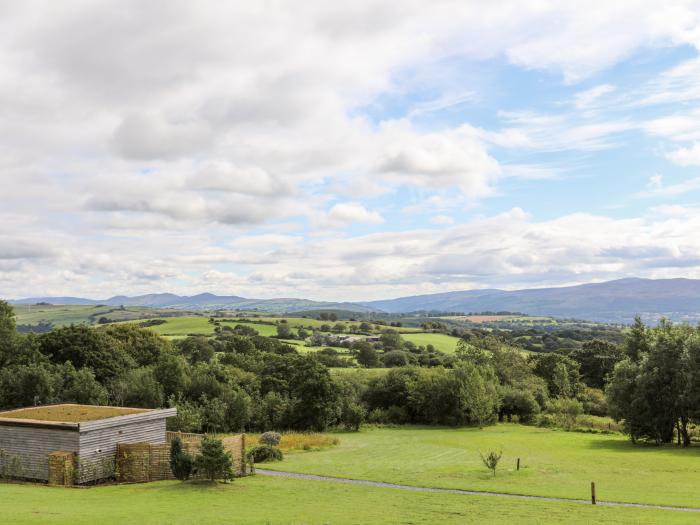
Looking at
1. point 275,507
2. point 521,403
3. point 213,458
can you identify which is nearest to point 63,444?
point 213,458

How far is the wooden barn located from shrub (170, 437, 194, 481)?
4.09 m

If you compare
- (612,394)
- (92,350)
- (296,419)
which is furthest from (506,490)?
(92,350)

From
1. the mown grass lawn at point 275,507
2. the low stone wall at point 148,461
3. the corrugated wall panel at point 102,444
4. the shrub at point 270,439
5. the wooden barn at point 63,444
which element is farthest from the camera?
the shrub at point 270,439

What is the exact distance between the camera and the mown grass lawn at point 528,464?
25.9 metres

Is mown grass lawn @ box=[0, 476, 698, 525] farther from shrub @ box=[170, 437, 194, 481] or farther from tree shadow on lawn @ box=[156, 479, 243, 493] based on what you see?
shrub @ box=[170, 437, 194, 481]

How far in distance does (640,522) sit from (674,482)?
420 inches

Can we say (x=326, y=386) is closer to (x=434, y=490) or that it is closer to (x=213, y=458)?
(x=213, y=458)

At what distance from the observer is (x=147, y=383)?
52469 mm

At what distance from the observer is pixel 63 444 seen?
90.6 feet

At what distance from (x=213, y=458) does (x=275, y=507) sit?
19.0 ft

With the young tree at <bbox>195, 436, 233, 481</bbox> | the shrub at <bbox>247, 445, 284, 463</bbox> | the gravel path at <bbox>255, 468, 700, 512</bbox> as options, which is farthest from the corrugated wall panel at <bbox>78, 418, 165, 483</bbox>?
the gravel path at <bbox>255, 468, 700, 512</bbox>

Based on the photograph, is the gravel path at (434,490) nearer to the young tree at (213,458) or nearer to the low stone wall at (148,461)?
the low stone wall at (148,461)

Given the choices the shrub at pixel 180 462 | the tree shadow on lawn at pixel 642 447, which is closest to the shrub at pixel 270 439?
the shrub at pixel 180 462

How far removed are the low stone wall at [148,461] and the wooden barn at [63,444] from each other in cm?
56
